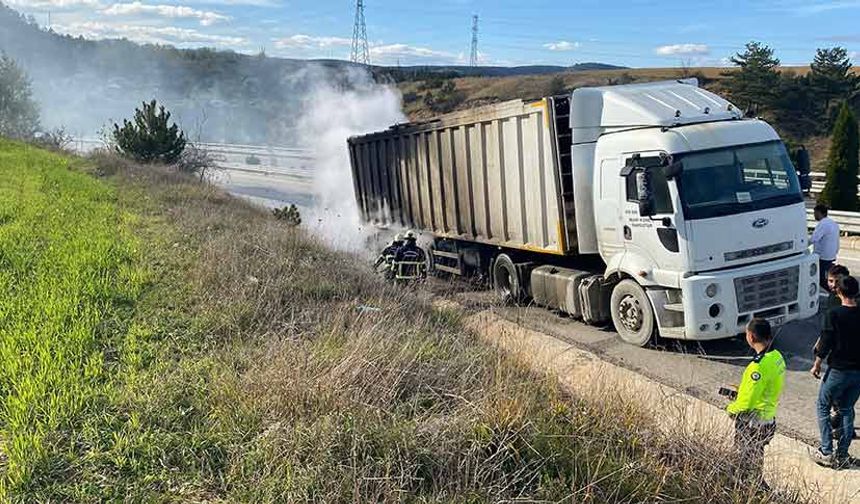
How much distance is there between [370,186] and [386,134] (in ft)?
5.88

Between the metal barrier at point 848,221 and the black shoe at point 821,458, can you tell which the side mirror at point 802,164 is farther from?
the metal barrier at point 848,221

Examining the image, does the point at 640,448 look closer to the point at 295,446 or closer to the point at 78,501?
the point at 295,446

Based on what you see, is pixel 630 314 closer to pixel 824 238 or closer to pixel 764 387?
pixel 824 238

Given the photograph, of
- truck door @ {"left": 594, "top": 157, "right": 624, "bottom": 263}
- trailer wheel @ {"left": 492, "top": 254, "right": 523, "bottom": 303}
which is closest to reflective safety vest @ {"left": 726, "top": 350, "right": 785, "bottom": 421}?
truck door @ {"left": 594, "top": 157, "right": 624, "bottom": 263}

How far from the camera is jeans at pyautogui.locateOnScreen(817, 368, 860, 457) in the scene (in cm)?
479

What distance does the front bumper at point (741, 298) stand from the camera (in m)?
7.18

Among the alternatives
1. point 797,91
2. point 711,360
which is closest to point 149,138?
point 711,360

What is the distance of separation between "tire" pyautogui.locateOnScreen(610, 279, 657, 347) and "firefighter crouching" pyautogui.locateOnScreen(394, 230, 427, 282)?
12.3 ft

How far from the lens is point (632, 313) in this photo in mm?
8023

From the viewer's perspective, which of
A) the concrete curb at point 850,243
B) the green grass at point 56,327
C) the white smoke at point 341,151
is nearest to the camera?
the green grass at point 56,327

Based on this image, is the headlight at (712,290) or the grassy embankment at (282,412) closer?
the grassy embankment at (282,412)

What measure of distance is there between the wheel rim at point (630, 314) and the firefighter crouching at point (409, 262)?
3.81m

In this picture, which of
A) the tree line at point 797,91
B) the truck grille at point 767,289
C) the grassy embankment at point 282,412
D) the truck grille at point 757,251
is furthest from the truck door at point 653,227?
the tree line at point 797,91

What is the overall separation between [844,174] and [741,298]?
11992 mm
